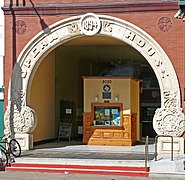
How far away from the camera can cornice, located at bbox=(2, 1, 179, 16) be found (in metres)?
18.2

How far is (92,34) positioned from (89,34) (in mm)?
116

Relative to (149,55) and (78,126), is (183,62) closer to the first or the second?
(149,55)

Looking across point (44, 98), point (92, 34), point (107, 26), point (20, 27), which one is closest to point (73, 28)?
point (92, 34)

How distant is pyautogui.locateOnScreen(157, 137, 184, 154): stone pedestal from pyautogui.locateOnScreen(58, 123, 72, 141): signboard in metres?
7.22

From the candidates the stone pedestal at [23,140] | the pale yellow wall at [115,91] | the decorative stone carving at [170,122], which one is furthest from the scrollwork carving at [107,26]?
the stone pedestal at [23,140]

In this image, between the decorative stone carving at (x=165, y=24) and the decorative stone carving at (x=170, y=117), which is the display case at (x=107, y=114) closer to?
the decorative stone carving at (x=170, y=117)

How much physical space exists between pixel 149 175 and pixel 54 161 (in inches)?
133

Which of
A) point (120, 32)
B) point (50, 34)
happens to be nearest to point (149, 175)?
point (120, 32)

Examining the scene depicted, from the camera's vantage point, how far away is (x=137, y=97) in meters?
24.0

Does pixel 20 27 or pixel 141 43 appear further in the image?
pixel 20 27

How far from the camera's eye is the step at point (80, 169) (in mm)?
15031

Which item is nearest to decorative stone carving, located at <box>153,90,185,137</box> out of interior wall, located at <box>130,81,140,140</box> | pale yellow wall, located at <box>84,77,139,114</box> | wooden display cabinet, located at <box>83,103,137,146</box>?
wooden display cabinet, located at <box>83,103,137,146</box>

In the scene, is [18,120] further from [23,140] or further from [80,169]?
[80,169]

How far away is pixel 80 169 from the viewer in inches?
611
